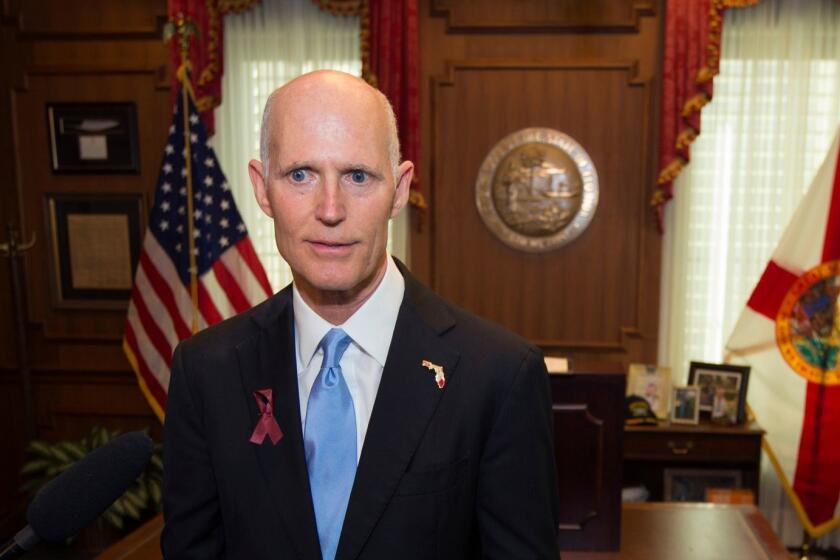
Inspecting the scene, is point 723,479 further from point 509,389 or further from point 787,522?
point 509,389

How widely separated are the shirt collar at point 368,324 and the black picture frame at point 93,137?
11.0 ft

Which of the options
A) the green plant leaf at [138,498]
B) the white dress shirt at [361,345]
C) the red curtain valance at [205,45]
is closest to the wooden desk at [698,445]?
the green plant leaf at [138,498]

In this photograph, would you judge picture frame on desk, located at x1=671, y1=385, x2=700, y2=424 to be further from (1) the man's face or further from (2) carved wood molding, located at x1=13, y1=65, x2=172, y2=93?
(2) carved wood molding, located at x1=13, y1=65, x2=172, y2=93

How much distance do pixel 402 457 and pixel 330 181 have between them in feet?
1.42

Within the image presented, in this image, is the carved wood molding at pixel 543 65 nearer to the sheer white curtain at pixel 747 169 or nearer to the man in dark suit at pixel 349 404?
the sheer white curtain at pixel 747 169

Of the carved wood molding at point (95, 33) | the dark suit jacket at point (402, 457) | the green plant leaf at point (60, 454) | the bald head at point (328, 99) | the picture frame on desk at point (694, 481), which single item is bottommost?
the picture frame on desk at point (694, 481)

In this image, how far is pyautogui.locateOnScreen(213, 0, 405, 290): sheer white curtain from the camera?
389 centimetres

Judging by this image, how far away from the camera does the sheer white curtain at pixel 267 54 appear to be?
389cm

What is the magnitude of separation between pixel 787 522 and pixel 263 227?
360cm

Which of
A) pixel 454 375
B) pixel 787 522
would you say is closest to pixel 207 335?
pixel 454 375

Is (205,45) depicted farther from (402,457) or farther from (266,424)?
(402,457)

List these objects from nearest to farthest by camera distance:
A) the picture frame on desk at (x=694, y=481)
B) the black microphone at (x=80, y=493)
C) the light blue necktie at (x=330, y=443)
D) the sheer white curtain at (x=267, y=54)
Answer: the black microphone at (x=80, y=493)
the light blue necktie at (x=330, y=443)
the picture frame on desk at (x=694, y=481)
the sheer white curtain at (x=267, y=54)

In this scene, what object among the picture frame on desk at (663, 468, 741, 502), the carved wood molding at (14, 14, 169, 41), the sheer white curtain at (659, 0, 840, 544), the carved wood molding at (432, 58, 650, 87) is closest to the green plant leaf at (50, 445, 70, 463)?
the carved wood molding at (14, 14, 169, 41)

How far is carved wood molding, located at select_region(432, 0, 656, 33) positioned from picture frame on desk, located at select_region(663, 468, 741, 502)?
2.48 m
